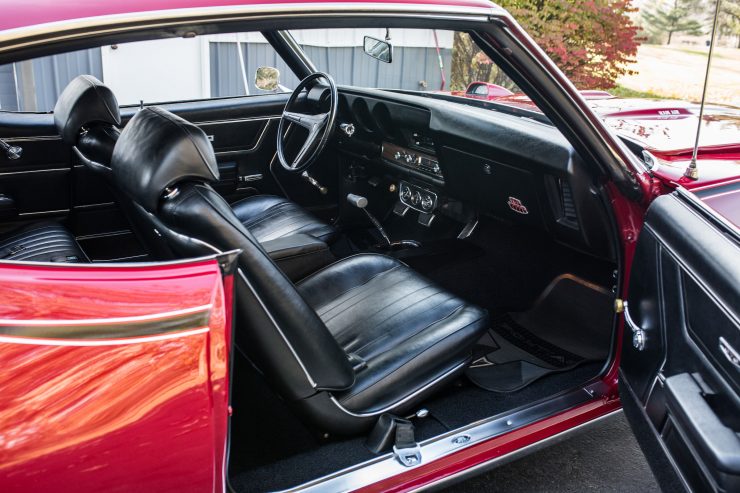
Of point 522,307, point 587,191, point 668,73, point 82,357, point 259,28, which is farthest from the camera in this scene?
point 668,73

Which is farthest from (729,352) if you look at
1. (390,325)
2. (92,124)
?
(92,124)

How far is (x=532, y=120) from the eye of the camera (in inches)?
97.0

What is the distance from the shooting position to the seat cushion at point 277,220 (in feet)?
9.41

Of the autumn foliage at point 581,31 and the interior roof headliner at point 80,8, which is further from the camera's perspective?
the autumn foliage at point 581,31

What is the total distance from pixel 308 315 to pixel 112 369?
529mm

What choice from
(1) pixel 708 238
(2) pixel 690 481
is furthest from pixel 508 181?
(2) pixel 690 481

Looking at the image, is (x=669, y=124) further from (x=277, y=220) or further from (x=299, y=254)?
(x=277, y=220)

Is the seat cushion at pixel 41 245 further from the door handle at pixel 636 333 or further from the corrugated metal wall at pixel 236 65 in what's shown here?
the door handle at pixel 636 333

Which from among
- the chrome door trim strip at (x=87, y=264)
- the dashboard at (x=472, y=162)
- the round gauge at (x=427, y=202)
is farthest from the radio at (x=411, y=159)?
the chrome door trim strip at (x=87, y=264)

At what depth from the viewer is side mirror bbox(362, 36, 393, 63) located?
2486 millimetres

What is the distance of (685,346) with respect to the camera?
1548 millimetres

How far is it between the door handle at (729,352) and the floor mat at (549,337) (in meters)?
0.96

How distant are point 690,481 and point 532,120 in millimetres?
1395

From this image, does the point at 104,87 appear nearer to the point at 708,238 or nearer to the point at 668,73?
the point at 708,238
